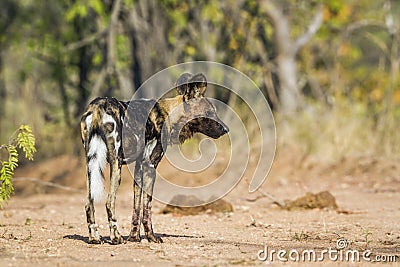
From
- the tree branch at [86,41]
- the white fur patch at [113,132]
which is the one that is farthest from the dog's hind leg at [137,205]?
the tree branch at [86,41]

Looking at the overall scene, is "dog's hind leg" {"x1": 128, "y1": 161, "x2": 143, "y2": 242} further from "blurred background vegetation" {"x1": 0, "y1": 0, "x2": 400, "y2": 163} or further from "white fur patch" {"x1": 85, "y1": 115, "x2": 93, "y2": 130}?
"blurred background vegetation" {"x1": 0, "y1": 0, "x2": 400, "y2": 163}

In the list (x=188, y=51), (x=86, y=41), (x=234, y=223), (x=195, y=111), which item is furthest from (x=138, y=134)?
(x=188, y=51)

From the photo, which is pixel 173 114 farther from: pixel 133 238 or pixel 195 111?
pixel 133 238

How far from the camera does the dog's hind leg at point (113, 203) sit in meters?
6.91

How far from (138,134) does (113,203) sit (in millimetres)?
701

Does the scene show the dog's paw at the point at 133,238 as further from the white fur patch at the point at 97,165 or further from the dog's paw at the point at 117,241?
the white fur patch at the point at 97,165

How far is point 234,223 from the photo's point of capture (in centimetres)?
912

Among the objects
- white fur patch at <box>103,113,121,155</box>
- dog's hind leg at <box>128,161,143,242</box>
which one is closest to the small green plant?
white fur patch at <box>103,113,121,155</box>

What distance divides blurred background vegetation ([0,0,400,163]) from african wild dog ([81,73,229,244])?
24.7 feet

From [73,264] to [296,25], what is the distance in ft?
51.9

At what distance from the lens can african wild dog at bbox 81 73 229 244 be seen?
22.7 feet

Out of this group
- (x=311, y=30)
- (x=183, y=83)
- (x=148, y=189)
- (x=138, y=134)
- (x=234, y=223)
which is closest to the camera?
A: (x=138, y=134)

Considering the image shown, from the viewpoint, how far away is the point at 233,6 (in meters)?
17.9

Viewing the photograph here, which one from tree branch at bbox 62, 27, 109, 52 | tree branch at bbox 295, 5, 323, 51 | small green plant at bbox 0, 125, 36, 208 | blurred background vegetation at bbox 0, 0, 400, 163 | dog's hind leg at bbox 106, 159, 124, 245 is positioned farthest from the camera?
tree branch at bbox 295, 5, 323, 51
